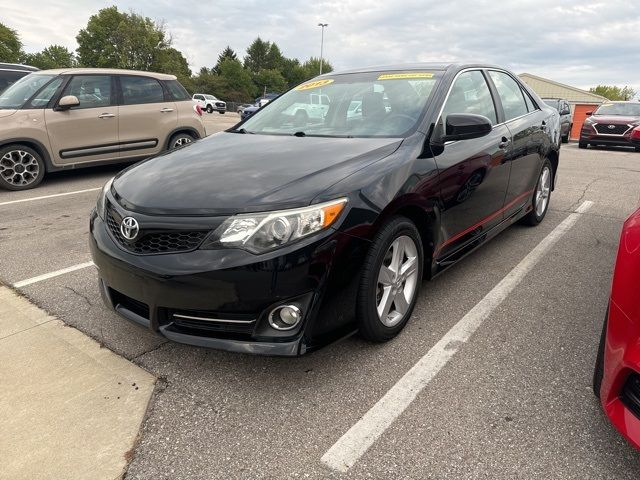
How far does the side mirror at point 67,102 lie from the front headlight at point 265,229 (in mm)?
5817

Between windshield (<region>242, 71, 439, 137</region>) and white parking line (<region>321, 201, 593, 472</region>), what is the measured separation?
128cm

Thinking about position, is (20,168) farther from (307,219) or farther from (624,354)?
(624,354)

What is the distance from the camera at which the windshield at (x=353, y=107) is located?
3064 millimetres

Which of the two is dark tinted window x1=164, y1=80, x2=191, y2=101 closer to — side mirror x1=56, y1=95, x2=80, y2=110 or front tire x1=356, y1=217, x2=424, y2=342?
side mirror x1=56, y1=95, x2=80, y2=110

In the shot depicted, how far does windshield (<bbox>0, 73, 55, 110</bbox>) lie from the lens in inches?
263

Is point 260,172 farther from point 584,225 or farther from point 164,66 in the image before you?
point 164,66

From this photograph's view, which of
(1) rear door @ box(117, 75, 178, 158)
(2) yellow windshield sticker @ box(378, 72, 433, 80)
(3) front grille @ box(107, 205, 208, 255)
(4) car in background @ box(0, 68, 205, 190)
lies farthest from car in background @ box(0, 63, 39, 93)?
(3) front grille @ box(107, 205, 208, 255)

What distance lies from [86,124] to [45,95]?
64 cm

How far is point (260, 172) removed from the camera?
2.46 m

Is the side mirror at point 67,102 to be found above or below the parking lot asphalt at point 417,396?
above

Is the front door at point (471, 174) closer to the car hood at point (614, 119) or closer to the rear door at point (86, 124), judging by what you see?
the rear door at point (86, 124)

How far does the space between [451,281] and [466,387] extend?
4.46ft

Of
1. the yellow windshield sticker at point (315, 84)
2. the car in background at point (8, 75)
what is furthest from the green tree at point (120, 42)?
the yellow windshield sticker at point (315, 84)

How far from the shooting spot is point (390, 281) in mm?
2607
